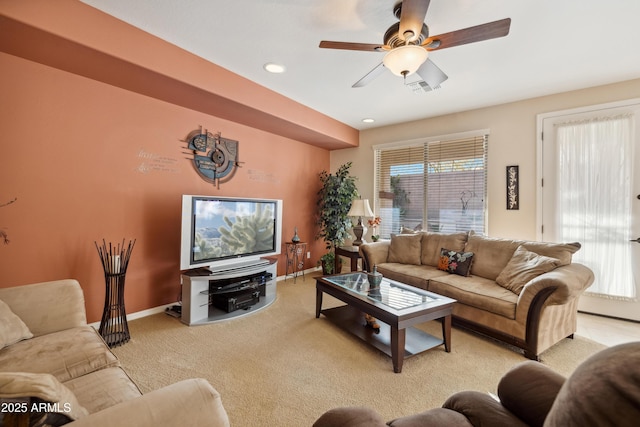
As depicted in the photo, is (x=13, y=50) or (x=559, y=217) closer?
(x=13, y=50)

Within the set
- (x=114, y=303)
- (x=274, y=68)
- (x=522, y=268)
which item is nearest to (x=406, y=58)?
(x=274, y=68)

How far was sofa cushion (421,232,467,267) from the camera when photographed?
344cm

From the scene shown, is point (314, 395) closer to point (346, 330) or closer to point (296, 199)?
point (346, 330)

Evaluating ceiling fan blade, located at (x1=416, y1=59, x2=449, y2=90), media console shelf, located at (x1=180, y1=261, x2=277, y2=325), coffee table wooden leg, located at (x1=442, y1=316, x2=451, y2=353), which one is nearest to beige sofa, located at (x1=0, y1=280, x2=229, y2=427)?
media console shelf, located at (x1=180, y1=261, x2=277, y2=325)

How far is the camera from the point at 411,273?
3.22 m

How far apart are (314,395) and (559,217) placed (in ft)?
11.4

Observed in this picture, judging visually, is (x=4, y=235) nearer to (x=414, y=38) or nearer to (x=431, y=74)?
(x=414, y=38)

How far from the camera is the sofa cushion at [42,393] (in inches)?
26.1

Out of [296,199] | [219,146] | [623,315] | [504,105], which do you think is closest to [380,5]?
[219,146]

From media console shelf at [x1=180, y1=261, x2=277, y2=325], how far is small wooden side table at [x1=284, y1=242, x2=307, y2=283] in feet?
3.39

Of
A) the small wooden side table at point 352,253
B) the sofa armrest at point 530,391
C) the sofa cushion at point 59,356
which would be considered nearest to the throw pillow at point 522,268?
the sofa armrest at point 530,391

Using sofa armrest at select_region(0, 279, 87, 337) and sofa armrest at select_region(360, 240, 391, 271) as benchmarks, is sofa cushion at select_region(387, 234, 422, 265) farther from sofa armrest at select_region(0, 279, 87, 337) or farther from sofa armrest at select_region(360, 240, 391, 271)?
sofa armrest at select_region(0, 279, 87, 337)

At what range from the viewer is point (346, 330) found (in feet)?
8.31

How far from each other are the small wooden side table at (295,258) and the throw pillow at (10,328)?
3114 mm
